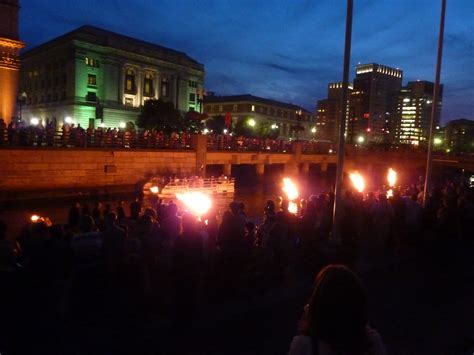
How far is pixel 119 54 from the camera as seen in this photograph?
227 ft

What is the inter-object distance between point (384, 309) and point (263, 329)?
7.84 ft

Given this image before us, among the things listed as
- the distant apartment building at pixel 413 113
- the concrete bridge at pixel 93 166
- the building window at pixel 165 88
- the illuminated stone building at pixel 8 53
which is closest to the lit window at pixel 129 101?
the building window at pixel 165 88

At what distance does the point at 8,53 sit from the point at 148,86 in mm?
39515

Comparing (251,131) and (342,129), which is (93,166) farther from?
(251,131)

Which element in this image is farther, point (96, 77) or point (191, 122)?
point (96, 77)

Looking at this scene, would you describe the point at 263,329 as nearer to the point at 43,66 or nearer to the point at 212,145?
the point at 212,145

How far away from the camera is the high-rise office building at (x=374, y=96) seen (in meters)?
153

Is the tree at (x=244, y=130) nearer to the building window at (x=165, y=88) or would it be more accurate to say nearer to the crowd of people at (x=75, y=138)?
the building window at (x=165, y=88)

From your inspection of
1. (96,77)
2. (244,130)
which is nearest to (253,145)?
(244,130)

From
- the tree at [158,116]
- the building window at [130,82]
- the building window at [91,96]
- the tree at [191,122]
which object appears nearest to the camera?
the tree at [158,116]

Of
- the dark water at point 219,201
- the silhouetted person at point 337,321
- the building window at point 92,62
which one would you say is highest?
the building window at point 92,62

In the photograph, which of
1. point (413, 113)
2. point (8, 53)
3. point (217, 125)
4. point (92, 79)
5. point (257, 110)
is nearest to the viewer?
point (8, 53)

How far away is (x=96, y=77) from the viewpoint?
67.9 metres

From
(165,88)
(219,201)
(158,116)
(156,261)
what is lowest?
(219,201)
